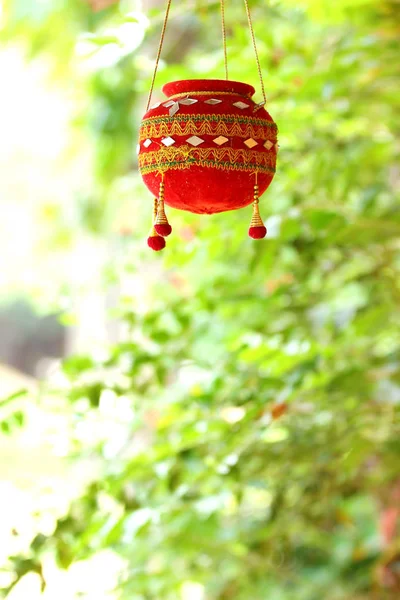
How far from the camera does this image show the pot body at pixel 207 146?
0.71 metres

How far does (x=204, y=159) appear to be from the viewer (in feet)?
2.31

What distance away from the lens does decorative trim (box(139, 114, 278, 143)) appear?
2.32 feet

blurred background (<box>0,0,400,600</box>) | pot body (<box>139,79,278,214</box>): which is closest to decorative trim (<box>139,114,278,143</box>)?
pot body (<box>139,79,278,214</box>)

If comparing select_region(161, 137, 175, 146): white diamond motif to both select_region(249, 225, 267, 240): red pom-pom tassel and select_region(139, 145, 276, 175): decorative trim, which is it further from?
select_region(249, 225, 267, 240): red pom-pom tassel

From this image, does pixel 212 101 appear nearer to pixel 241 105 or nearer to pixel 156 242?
pixel 241 105

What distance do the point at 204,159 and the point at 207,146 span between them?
12mm

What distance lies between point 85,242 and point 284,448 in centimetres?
186

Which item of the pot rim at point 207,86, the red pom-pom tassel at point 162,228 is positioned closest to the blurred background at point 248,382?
the pot rim at point 207,86

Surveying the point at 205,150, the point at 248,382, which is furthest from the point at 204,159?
the point at 248,382

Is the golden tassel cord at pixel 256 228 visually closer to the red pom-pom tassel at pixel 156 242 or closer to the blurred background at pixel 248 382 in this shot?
the red pom-pom tassel at pixel 156 242

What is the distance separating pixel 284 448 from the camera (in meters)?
A: 1.37

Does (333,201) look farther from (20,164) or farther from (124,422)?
(20,164)

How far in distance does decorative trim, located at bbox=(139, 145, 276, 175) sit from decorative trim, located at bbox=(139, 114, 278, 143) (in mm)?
14

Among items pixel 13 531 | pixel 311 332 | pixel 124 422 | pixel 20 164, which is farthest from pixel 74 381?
pixel 20 164
